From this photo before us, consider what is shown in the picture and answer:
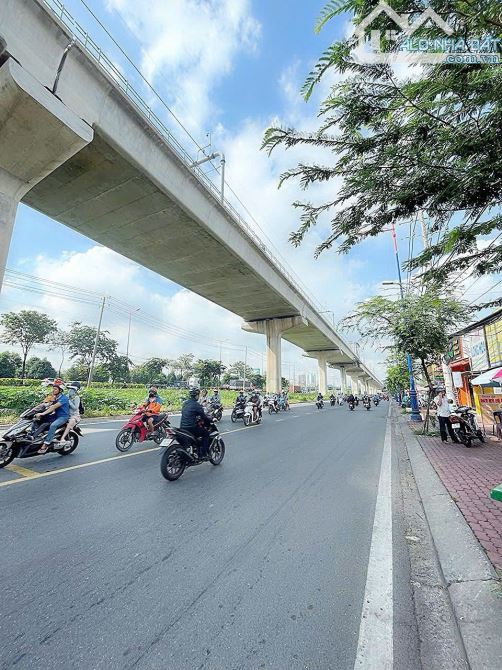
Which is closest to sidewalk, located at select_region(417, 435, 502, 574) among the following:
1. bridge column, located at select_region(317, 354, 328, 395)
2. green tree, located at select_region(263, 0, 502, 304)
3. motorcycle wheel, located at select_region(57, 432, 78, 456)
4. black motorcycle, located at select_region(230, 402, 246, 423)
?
green tree, located at select_region(263, 0, 502, 304)

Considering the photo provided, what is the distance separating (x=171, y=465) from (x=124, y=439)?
274 cm

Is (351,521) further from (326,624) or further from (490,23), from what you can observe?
(490,23)

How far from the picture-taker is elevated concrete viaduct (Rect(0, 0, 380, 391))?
24.4 feet

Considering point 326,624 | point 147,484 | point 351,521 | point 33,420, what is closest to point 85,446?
point 33,420

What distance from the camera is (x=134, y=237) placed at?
50.5 feet

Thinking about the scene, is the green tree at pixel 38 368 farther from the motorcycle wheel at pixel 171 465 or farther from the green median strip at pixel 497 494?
the green median strip at pixel 497 494

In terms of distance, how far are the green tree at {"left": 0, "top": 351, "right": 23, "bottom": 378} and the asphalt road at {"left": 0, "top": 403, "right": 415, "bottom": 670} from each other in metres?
59.2

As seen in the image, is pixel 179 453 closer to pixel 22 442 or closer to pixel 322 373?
pixel 22 442

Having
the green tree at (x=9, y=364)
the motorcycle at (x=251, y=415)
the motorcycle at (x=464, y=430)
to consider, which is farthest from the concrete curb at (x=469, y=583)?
the green tree at (x=9, y=364)

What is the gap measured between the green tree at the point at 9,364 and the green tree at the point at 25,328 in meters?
0.86

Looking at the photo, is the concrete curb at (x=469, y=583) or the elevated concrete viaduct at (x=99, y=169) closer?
the concrete curb at (x=469, y=583)

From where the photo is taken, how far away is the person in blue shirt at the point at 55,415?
610 centimetres

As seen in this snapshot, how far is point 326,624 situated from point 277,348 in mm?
28670

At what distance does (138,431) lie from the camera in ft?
26.0
